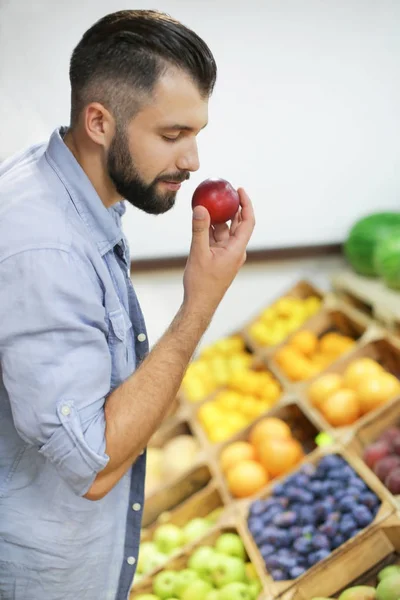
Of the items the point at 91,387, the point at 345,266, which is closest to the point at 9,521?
the point at 91,387

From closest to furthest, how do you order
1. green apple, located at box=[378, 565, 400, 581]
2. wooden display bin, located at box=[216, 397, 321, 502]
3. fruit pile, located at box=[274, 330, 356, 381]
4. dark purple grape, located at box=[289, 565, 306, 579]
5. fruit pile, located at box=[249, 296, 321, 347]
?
green apple, located at box=[378, 565, 400, 581] < dark purple grape, located at box=[289, 565, 306, 579] < wooden display bin, located at box=[216, 397, 321, 502] < fruit pile, located at box=[274, 330, 356, 381] < fruit pile, located at box=[249, 296, 321, 347]

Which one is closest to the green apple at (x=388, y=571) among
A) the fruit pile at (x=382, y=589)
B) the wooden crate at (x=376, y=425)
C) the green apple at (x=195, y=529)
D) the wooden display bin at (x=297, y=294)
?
the fruit pile at (x=382, y=589)

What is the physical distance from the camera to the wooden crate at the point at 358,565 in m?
1.60

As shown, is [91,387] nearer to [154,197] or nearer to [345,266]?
[154,197]

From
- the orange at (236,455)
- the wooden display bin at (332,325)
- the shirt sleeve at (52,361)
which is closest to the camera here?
the shirt sleeve at (52,361)

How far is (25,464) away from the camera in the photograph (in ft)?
3.83

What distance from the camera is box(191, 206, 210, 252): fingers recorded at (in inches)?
43.3

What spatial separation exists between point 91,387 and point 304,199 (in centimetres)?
227

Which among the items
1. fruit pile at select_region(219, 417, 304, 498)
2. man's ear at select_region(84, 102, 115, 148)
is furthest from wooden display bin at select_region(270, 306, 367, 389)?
man's ear at select_region(84, 102, 115, 148)

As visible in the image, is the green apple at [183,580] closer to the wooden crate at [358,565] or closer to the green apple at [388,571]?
the wooden crate at [358,565]

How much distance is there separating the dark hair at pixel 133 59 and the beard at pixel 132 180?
0.16 ft

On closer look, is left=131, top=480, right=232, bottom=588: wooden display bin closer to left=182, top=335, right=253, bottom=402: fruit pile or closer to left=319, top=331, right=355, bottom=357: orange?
left=182, top=335, right=253, bottom=402: fruit pile

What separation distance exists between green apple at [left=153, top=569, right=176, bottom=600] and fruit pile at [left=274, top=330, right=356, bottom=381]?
0.92 m

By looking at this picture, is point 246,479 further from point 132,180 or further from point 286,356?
point 132,180
